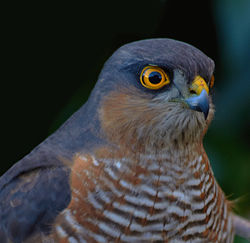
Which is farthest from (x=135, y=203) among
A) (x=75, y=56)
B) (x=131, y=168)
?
(x=75, y=56)

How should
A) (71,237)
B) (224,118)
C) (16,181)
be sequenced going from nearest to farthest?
(71,237) → (16,181) → (224,118)

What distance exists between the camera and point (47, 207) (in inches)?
92.3

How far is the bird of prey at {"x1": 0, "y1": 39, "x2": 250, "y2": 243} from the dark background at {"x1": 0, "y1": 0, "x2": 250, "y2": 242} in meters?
0.93

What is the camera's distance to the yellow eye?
7.49 ft

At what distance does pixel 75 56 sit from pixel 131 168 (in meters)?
1.36

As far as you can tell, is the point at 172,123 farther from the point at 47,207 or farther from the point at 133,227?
the point at 47,207

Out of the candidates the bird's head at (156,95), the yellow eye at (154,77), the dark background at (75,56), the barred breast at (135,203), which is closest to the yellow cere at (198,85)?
the bird's head at (156,95)

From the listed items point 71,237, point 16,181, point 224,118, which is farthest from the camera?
point 224,118

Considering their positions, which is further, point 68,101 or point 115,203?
point 68,101

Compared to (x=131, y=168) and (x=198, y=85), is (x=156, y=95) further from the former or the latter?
(x=131, y=168)

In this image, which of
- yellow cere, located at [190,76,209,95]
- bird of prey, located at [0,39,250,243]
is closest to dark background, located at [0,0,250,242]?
bird of prey, located at [0,39,250,243]

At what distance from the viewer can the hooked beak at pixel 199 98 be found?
7.37ft

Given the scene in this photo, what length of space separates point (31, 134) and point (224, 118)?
1308 mm

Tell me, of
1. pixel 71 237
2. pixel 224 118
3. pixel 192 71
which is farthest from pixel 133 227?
pixel 224 118
